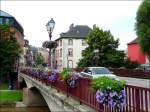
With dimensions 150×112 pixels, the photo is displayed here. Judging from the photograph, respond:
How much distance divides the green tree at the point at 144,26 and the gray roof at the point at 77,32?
50586 mm

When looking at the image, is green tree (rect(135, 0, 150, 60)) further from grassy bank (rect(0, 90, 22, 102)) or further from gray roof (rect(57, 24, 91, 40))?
gray roof (rect(57, 24, 91, 40))

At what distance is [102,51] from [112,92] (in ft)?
200

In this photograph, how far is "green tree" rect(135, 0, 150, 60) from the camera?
185 ft

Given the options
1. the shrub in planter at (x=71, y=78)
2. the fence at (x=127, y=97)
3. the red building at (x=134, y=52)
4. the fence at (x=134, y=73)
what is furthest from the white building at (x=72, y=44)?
the fence at (x=127, y=97)

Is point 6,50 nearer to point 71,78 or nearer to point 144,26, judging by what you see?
point 144,26

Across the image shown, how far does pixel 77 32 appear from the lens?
362ft

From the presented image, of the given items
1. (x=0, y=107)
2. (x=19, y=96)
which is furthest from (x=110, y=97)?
(x=19, y=96)

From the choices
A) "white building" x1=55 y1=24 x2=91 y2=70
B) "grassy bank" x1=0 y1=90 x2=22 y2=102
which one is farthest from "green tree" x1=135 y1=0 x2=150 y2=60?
"white building" x1=55 y1=24 x2=91 y2=70

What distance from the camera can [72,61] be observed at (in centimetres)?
10938

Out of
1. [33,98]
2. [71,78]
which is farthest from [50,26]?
[33,98]

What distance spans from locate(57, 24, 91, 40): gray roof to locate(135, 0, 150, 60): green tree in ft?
166

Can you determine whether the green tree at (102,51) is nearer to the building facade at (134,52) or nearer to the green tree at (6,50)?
the green tree at (6,50)

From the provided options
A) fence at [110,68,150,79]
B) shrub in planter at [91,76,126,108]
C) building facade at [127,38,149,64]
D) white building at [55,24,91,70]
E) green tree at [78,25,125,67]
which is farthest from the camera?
white building at [55,24,91,70]

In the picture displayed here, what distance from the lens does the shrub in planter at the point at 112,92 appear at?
29.0 ft
